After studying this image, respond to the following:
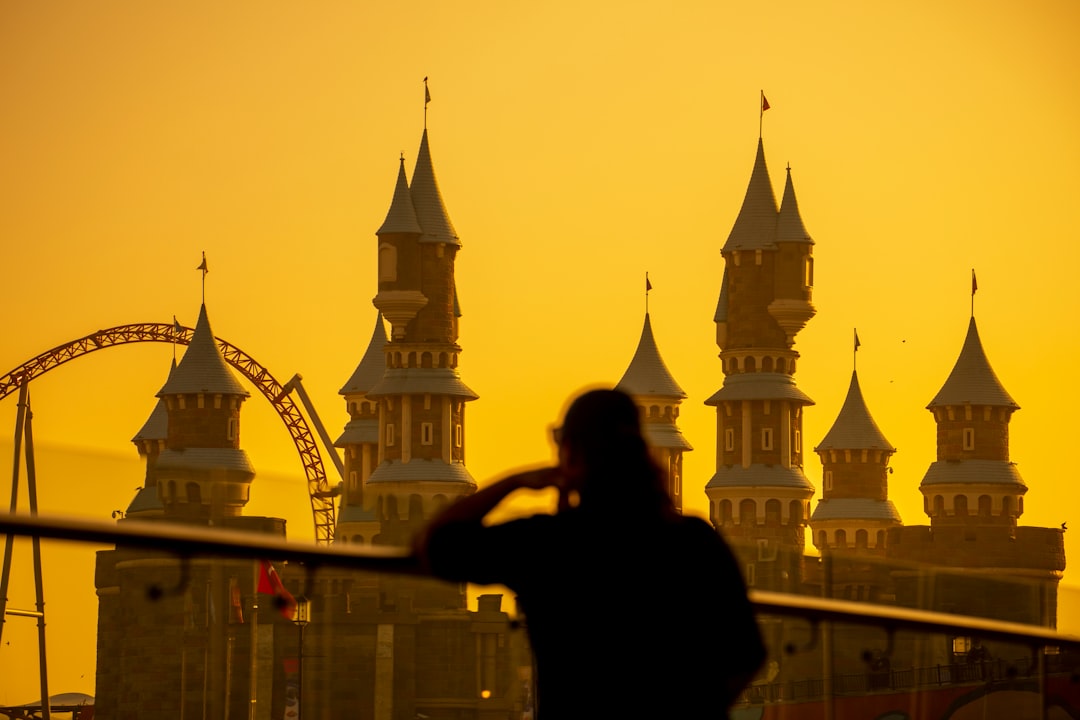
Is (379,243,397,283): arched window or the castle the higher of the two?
(379,243,397,283): arched window

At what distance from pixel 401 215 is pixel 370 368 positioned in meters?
14.0

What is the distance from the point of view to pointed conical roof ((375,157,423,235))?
67.8 metres

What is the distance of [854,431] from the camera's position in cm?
8244

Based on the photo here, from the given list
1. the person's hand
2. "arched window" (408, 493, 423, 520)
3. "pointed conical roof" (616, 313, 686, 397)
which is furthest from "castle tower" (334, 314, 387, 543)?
the person's hand

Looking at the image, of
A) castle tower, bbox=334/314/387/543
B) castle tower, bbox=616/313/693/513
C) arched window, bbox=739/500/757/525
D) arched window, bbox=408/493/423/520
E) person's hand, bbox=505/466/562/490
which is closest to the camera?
person's hand, bbox=505/466/562/490

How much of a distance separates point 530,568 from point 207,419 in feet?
209

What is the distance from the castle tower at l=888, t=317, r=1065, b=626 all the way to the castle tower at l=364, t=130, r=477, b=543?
584 inches

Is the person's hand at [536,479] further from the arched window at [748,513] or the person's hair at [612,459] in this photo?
the arched window at [748,513]

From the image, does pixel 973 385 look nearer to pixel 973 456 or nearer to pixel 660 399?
pixel 973 456

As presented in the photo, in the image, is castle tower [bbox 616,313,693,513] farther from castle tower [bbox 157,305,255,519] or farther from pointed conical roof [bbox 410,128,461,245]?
castle tower [bbox 157,305,255,519]

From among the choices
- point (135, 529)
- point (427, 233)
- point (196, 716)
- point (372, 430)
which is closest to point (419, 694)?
point (196, 716)

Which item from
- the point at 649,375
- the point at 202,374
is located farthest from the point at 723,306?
the point at 202,374

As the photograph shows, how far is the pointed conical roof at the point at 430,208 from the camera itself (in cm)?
6781

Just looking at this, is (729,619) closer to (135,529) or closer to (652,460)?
(652,460)
